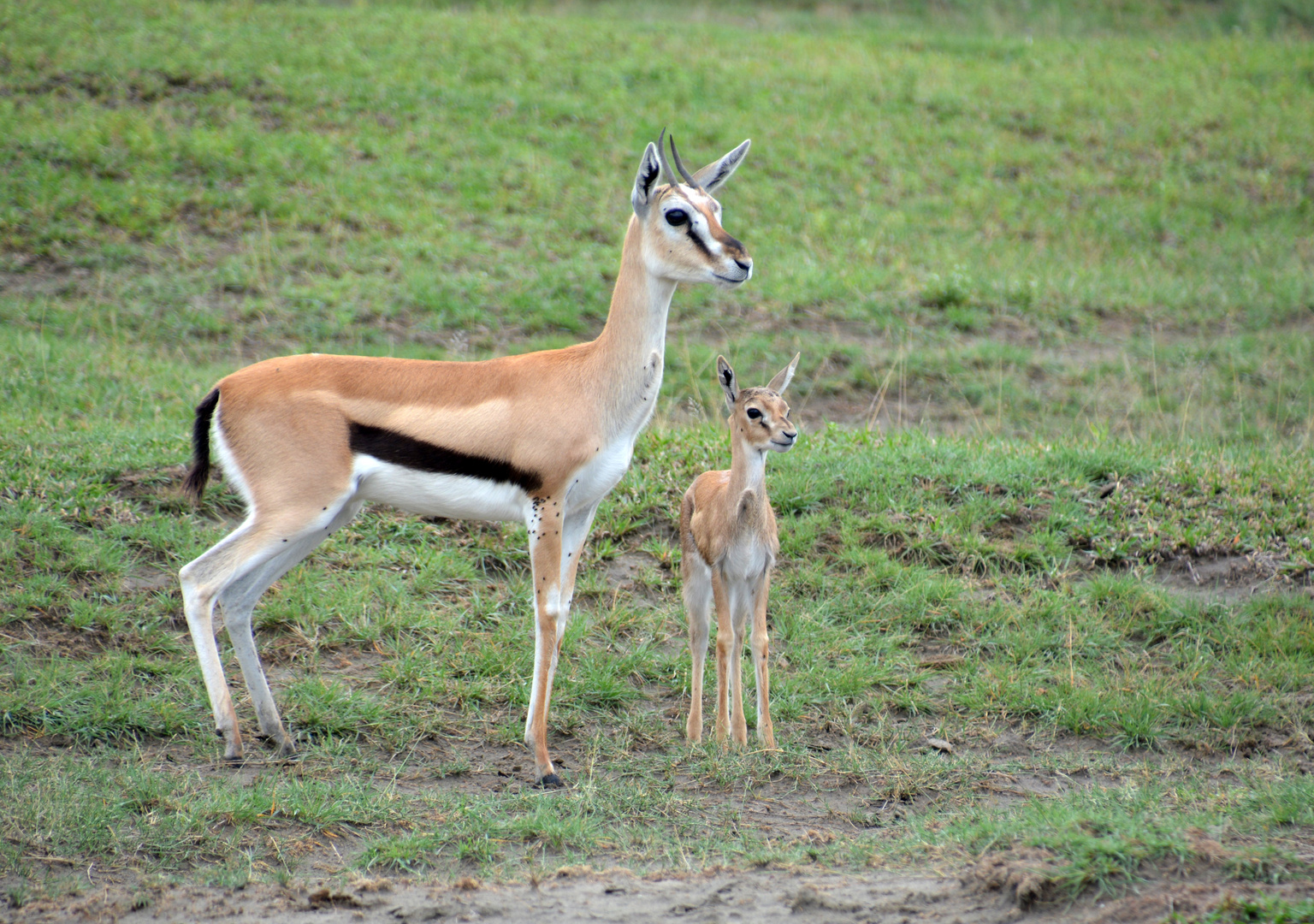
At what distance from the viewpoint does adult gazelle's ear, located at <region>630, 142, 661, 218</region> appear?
543cm

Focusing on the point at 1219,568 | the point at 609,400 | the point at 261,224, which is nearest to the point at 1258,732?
the point at 1219,568

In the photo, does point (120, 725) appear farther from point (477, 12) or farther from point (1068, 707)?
point (477, 12)

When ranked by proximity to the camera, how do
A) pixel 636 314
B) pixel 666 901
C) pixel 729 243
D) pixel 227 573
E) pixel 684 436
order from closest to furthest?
pixel 666 901 < pixel 227 573 < pixel 729 243 < pixel 636 314 < pixel 684 436

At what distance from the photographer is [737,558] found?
5.49 m

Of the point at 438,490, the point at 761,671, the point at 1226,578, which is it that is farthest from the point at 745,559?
the point at 1226,578

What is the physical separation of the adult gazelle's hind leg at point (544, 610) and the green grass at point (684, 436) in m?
0.23

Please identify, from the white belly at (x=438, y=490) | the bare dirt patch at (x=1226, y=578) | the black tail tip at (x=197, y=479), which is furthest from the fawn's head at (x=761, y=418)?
the bare dirt patch at (x=1226, y=578)

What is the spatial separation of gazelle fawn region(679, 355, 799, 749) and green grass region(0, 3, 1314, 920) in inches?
11.0

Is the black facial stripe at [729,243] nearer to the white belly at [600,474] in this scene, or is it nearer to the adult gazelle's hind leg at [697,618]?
the white belly at [600,474]

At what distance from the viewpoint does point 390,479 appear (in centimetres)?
528

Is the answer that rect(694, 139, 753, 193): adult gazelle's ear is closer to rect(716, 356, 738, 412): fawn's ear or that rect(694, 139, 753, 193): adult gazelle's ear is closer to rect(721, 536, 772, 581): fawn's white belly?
rect(716, 356, 738, 412): fawn's ear

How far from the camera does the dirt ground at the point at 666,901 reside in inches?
147

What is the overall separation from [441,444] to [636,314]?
1.14 meters

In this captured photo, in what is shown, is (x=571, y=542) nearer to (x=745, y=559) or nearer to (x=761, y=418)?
(x=745, y=559)
